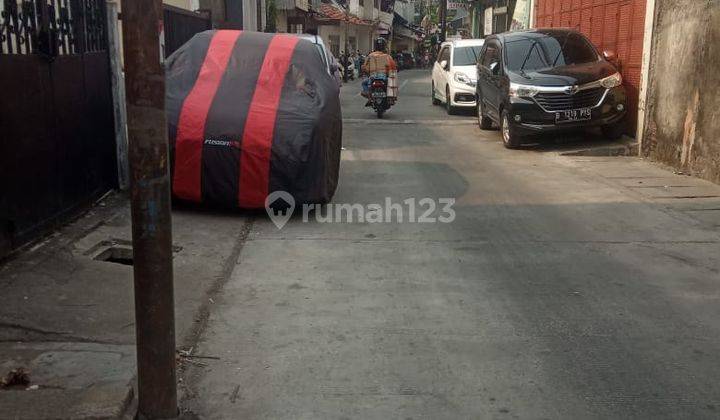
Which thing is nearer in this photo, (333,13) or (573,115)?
(573,115)

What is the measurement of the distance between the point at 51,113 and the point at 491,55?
9859 mm

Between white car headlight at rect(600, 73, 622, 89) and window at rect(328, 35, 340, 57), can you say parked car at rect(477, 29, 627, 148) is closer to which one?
white car headlight at rect(600, 73, 622, 89)

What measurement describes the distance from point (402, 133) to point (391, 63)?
329cm

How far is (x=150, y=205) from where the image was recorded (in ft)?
10.3

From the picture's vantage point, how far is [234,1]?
64.0 feet

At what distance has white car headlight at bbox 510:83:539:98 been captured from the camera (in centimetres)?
1180

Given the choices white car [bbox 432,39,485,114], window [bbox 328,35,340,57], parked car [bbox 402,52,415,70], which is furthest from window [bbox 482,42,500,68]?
parked car [bbox 402,52,415,70]

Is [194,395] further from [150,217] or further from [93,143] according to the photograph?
[93,143]

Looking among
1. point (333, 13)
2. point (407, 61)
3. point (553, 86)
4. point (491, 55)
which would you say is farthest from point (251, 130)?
point (407, 61)

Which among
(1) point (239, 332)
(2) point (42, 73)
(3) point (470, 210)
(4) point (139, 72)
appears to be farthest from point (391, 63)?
(4) point (139, 72)

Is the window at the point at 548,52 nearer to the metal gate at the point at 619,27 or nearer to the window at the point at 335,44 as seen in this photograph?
the metal gate at the point at 619,27

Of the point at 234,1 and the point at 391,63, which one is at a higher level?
the point at 234,1

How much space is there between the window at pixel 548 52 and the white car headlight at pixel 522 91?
2.73 ft

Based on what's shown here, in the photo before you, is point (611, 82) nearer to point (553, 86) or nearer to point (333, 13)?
point (553, 86)
